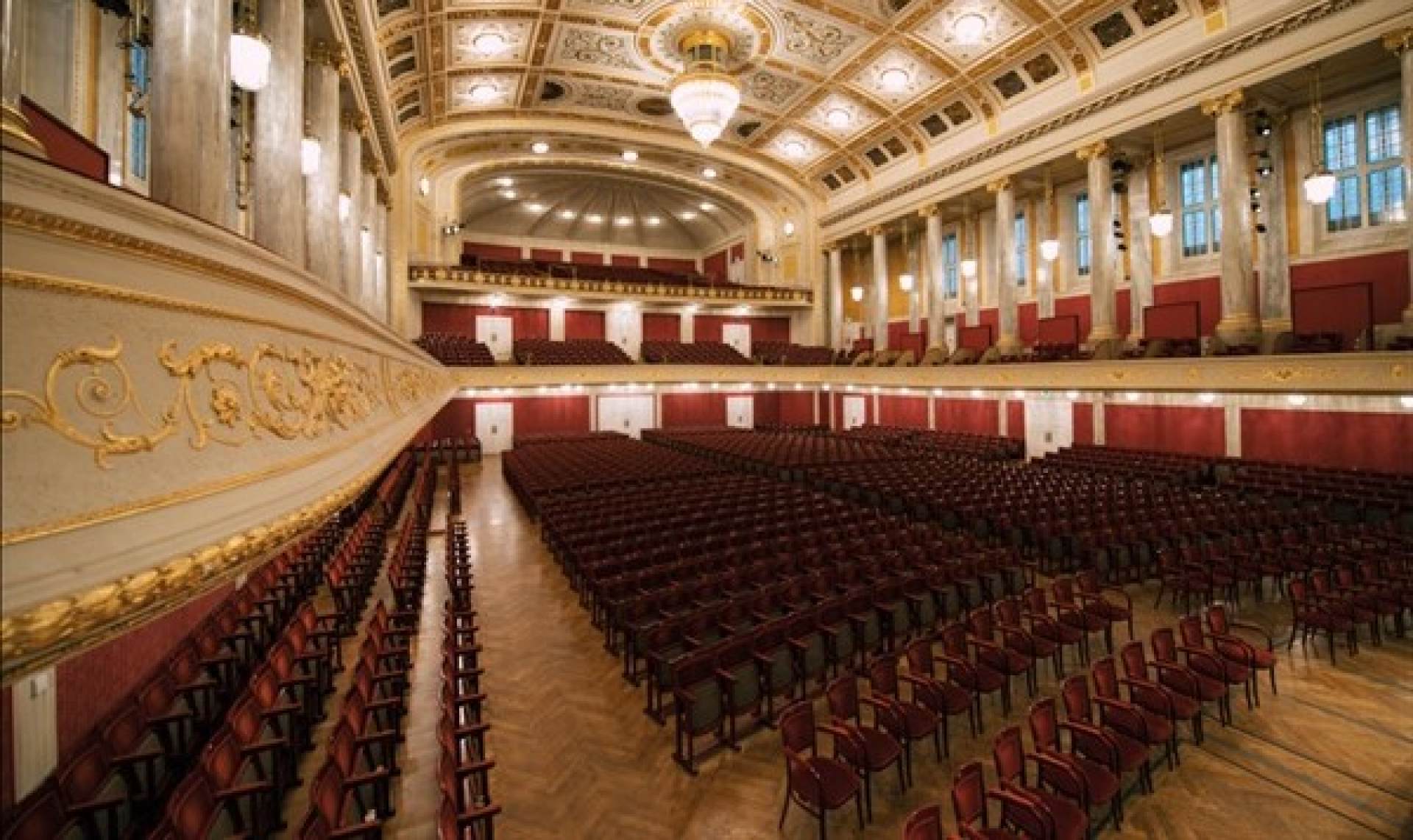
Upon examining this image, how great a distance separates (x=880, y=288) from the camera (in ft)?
75.8

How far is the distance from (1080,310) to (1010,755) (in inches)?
713

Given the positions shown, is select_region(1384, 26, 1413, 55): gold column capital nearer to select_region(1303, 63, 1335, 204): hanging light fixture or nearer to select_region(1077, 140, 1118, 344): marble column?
select_region(1303, 63, 1335, 204): hanging light fixture

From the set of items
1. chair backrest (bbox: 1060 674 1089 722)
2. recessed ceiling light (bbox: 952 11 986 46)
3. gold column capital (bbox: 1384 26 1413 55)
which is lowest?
chair backrest (bbox: 1060 674 1089 722)

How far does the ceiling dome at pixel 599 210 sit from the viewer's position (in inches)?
1027

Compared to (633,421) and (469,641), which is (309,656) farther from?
(633,421)

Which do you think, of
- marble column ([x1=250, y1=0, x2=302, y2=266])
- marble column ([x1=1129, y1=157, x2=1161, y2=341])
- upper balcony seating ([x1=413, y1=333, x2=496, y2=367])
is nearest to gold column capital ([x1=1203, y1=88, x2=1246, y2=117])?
marble column ([x1=1129, y1=157, x2=1161, y2=341])

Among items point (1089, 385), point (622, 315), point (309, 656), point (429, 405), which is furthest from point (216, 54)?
point (622, 315)

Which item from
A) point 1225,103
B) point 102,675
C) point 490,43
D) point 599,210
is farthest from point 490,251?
point 102,675

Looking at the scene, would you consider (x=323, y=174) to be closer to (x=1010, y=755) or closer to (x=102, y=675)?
(x=102, y=675)

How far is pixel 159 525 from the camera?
4.44 feet

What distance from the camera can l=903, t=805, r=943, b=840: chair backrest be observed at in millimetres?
2712

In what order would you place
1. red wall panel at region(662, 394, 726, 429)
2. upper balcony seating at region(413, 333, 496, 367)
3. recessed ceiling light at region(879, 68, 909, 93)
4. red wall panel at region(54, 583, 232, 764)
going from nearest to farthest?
red wall panel at region(54, 583, 232, 764), recessed ceiling light at region(879, 68, 909, 93), upper balcony seating at region(413, 333, 496, 367), red wall panel at region(662, 394, 726, 429)

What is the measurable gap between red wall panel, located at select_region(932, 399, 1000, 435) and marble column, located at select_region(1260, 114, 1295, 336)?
6.48 m

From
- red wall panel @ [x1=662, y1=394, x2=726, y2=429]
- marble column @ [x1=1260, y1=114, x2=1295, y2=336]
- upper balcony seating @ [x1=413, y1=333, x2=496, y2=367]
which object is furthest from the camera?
red wall panel @ [x1=662, y1=394, x2=726, y2=429]
